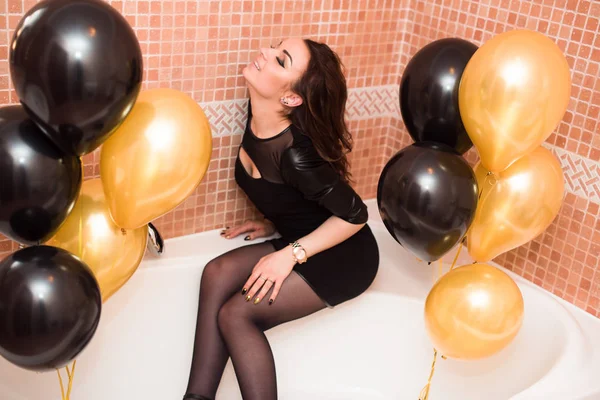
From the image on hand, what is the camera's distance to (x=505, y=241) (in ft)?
5.49

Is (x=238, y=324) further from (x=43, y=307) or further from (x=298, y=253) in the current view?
(x=43, y=307)

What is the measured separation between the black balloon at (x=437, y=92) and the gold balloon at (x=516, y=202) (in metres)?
0.13

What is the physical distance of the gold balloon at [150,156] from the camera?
4.59ft

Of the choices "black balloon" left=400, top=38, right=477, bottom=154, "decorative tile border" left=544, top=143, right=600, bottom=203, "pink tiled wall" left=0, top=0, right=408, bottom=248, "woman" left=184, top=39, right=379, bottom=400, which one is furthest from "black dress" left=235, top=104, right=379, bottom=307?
"decorative tile border" left=544, top=143, right=600, bottom=203

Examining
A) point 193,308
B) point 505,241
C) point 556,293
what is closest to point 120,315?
point 193,308

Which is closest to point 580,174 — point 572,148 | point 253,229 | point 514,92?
point 572,148

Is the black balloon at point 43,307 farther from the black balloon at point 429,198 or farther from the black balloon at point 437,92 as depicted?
the black balloon at point 437,92

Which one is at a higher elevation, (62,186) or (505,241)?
(62,186)

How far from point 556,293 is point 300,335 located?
28.9 inches

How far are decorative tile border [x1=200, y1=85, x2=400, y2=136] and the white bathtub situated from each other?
1.10 ft

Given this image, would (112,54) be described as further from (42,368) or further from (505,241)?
(505,241)

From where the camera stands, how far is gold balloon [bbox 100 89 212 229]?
4.59 feet

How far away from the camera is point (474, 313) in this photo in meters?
1.58

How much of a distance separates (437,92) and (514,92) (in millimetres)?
181
